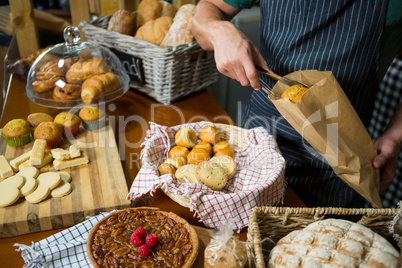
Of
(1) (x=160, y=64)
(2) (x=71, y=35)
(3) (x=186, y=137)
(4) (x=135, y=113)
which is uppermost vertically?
(2) (x=71, y=35)

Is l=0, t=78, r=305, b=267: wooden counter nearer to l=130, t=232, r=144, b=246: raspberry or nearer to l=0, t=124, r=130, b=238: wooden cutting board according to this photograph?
l=0, t=124, r=130, b=238: wooden cutting board

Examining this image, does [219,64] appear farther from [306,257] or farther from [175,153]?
[306,257]

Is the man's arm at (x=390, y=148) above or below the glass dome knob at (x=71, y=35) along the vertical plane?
below

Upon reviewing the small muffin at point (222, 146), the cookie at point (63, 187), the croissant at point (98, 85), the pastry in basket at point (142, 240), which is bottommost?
the cookie at point (63, 187)

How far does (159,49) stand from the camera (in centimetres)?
147

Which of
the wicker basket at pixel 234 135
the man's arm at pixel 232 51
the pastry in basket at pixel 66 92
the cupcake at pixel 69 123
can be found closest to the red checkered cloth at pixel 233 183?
the wicker basket at pixel 234 135

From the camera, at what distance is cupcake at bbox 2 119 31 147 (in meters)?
1.25

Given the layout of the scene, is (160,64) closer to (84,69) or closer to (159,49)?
(159,49)

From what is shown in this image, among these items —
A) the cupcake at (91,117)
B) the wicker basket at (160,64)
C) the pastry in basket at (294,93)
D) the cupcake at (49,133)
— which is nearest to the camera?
the pastry in basket at (294,93)

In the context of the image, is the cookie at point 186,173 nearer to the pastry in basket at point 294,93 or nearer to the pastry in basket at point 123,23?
the pastry in basket at point 294,93

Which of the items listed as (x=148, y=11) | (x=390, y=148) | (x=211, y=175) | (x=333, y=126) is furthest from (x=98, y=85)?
(x=390, y=148)

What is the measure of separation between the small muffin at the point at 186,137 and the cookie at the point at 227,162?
0.12m

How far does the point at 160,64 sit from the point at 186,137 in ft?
1.49

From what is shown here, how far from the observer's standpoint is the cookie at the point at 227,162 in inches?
42.1
